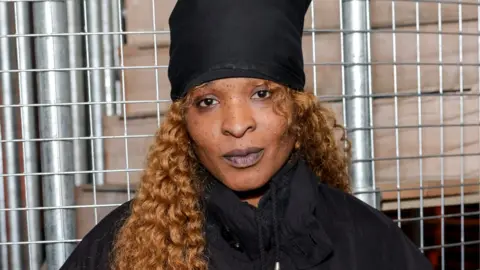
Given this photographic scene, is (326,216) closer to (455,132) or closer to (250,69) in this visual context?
(250,69)

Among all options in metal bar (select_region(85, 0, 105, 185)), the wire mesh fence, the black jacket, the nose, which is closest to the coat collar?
the black jacket

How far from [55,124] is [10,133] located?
23cm

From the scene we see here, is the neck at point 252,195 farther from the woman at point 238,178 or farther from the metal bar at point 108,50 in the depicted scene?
the metal bar at point 108,50

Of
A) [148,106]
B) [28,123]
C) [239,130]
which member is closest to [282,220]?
[239,130]

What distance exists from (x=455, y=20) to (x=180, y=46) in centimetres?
132

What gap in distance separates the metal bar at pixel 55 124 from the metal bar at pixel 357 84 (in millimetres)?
725

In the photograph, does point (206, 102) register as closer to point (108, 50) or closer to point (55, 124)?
point (55, 124)

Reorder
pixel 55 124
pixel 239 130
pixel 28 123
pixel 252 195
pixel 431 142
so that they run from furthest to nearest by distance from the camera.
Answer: pixel 431 142 < pixel 28 123 < pixel 55 124 < pixel 252 195 < pixel 239 130

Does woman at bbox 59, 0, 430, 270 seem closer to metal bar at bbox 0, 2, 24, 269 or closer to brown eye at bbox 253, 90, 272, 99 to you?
brown eye at bbox 253, 90, 272, 99

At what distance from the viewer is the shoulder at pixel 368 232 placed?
4.11 feet

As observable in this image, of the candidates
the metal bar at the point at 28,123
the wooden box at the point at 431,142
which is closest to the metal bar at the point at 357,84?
the wooden box at the point at 431,142

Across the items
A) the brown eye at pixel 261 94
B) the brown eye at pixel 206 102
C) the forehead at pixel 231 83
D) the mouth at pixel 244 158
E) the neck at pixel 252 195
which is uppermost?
the forehead at pixel 231 83

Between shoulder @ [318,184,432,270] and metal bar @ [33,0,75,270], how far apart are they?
2.32 ft

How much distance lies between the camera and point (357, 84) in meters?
1.81
